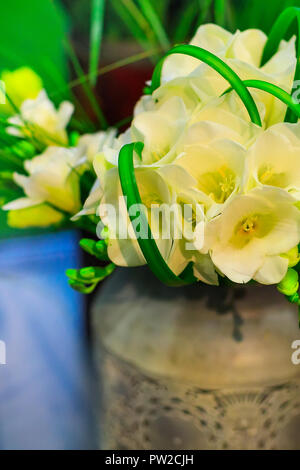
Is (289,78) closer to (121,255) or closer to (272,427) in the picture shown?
(121,255)

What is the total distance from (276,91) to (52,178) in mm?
133

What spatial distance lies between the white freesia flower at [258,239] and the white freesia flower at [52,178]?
3.8 inches

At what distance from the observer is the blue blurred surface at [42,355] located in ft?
1.98

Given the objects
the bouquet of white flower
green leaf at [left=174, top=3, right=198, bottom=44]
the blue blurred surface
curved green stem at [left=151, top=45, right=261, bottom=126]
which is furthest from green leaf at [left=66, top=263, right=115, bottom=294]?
the blue blurred surface

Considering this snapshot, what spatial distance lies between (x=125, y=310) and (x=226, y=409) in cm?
10

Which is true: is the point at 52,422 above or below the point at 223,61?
below

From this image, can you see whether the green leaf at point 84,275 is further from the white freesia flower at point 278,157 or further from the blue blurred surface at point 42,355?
the blue blurred surface at point 42,355

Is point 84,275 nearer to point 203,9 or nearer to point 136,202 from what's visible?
point 136,202

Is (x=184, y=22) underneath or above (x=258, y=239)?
above

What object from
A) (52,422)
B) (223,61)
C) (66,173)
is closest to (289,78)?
(223,61)

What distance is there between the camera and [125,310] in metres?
0.41

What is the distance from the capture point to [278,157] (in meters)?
0.25

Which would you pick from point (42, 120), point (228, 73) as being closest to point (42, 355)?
point (42, 120)

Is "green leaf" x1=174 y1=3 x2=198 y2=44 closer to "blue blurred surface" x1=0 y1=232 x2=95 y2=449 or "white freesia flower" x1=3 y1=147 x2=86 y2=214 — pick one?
"white freesia flower" x1=3 y1=147 x2=86 y2=214
